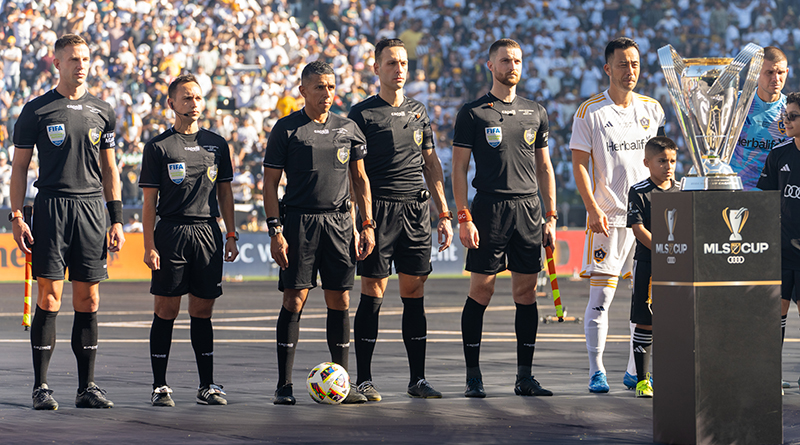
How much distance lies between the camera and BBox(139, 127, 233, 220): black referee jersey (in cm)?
685

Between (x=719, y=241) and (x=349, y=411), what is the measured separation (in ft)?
8.39

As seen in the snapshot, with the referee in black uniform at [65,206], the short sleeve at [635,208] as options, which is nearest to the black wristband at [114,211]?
the referee in black uniform at [65,206]

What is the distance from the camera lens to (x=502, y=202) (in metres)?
7.25

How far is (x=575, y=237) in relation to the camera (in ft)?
74.3

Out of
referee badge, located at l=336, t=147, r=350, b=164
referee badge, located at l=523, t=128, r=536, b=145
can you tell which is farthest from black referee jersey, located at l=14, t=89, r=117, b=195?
referee badge, located at l=523, t=128, r=536, b=145

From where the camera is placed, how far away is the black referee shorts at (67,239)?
6672 millimetres

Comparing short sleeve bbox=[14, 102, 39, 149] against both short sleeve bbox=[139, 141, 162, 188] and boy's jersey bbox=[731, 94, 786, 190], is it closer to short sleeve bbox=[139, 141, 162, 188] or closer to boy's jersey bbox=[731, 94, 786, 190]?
short sleeve bbox=[139, 141, 162, 188]

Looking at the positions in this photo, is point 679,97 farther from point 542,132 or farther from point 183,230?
point 183,230

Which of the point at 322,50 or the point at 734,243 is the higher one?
the point at 322,50

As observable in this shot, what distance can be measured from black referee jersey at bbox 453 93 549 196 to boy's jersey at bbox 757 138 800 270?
1766mm

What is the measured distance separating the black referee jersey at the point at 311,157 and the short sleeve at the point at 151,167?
0.73 meters

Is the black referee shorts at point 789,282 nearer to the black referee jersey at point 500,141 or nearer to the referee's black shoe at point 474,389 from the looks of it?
the black referee jersey at point 500,141

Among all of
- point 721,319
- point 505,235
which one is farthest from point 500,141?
point 721,319

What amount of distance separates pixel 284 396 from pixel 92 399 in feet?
4.03
